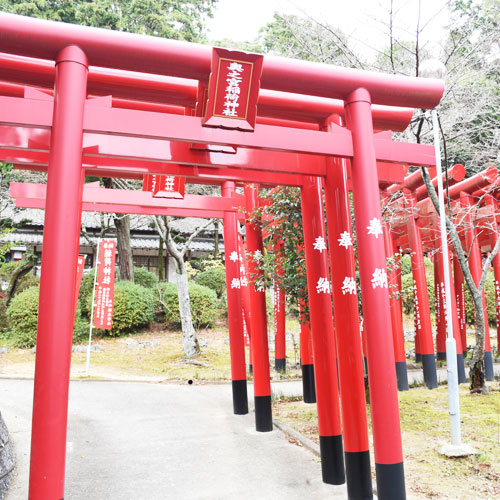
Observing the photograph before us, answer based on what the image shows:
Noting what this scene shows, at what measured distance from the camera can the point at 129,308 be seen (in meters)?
17.5

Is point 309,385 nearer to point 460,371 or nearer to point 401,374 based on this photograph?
point 401,374

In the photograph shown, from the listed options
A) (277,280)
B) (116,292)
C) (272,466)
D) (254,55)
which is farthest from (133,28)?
(272,466)

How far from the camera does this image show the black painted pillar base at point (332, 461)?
5137mm

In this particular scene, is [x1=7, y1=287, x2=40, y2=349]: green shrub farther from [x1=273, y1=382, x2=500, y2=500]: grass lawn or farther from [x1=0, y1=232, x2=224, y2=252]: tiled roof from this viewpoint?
[x1=273, y1=382, x2=500, y2=500]: grass lawn

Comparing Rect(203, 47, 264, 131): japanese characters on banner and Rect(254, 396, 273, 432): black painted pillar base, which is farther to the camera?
Rect(254, 396, 273, 432): black painted pillar base

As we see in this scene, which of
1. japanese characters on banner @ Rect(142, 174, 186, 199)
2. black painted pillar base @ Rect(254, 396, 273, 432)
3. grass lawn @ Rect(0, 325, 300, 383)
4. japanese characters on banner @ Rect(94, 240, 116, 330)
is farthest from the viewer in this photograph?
japanese characters on banner @ Rect(94, 240, 116, 330)

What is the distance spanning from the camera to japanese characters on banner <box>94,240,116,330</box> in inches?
536

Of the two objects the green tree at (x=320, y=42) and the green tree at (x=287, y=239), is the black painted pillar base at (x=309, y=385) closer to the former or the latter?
the green tree at (x=287, y=239)

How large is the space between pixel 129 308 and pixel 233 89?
14.7 meters

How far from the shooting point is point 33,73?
14.3 ft

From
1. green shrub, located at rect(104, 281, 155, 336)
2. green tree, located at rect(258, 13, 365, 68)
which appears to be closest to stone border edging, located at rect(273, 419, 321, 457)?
green tree, located at rect(258, 13, 365, 68)

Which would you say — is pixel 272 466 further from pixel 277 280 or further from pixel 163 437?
pixel 277 280

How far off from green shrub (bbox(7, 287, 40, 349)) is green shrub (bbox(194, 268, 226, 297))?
24.1ft

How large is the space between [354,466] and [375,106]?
12.9 feet
